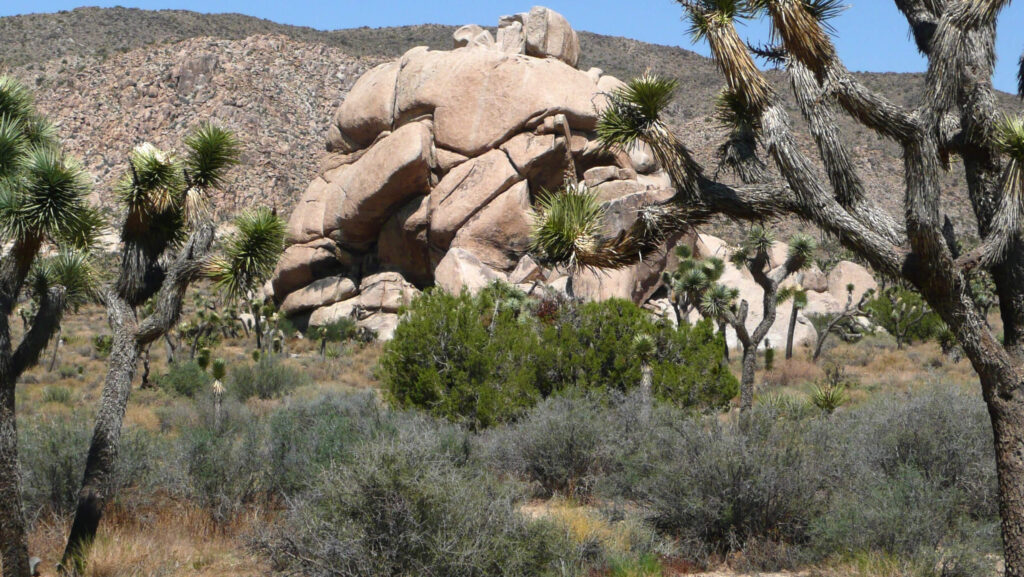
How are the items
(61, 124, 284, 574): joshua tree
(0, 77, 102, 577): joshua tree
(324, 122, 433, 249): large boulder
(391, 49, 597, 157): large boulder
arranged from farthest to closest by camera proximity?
(324, 122, 433, 249): large boulder → (391, 49, 597, 157): large boulder → (61, 124, 284, 574): joshua tree → (0, 77, 102, 577): joshua tree

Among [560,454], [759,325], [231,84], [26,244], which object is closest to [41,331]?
[26,244]

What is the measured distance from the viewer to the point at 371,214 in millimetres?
31344

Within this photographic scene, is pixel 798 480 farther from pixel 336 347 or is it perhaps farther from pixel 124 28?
pixel 124 28

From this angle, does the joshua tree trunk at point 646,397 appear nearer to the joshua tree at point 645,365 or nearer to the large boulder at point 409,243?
the joshua tree at point 645,365

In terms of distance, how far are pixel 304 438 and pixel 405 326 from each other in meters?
6.34

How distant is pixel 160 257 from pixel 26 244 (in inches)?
53.9

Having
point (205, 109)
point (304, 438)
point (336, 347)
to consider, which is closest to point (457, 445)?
point (304, 438)

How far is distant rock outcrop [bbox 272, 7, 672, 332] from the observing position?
2905cm

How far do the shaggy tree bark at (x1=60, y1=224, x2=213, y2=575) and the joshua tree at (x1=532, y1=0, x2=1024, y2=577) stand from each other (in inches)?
160

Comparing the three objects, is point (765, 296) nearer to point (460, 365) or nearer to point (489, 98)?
point (460, 365)

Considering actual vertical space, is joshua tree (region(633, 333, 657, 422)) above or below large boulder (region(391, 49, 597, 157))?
below

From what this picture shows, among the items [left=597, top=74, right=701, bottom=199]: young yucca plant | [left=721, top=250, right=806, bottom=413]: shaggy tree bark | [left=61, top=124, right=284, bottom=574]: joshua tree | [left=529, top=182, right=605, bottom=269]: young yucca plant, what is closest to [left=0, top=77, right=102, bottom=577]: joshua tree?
[left=61, top=124, right=284, bottom=574]: joshua tree

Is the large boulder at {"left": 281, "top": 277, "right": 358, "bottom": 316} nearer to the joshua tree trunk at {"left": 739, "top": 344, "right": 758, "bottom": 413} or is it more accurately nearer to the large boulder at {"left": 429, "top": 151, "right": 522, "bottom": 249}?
the large boulder at {"left": 429, "top": 151, "right": 522, "bottom": 249}

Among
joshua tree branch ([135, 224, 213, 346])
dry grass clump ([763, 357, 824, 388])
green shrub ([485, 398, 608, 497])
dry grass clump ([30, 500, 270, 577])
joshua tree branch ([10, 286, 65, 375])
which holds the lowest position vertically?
dry grass clump ([30, 500, 270, 577])
